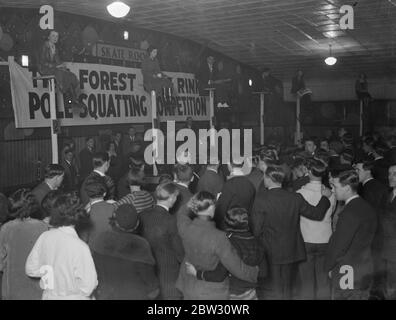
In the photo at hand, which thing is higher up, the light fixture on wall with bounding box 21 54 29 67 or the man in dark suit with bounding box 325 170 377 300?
the light fixture on wall with bounding box 21 54 29 67

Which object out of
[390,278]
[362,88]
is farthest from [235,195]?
[362,88]

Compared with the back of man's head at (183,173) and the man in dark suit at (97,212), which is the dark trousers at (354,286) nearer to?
the back of man's head at (183,173)

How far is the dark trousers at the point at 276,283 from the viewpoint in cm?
325

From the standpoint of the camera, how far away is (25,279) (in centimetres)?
266

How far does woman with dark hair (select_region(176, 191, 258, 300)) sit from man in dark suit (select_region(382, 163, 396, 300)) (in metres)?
1.35

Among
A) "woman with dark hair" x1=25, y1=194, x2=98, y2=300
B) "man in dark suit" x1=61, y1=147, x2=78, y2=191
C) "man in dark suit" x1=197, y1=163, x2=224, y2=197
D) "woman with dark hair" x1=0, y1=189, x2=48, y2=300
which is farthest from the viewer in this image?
"man in dark suit" x1=61, y1=147, x2=78, y2=191

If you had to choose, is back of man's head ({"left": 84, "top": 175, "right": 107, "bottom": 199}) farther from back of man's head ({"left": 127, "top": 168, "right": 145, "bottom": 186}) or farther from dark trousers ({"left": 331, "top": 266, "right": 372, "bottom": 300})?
dark trousers ({"left": 331, "top": 266, "right": 372, "bottom": 300})

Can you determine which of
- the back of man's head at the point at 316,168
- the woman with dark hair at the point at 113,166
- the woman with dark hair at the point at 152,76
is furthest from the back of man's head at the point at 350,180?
A: the woman with dark hair at the point at 152,76

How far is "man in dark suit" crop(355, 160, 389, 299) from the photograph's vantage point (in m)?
3.46

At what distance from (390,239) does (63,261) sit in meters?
2.37

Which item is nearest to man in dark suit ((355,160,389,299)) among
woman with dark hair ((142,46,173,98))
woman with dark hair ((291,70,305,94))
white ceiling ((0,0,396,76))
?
white ceiling ((0,0,396,76))
